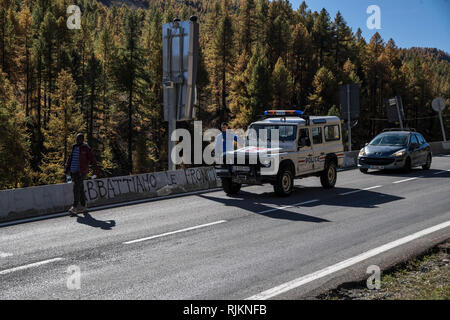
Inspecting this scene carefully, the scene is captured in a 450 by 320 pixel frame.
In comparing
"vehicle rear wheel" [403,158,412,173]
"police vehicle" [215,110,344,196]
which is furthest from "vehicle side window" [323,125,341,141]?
"vehicle rear wheel" [403,158,412,173]

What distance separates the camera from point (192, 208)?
12.2 meters

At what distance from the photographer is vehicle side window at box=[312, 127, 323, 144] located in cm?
1505

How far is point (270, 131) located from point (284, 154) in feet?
4.39

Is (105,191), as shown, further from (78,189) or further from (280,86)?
(280,86)

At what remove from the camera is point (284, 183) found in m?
13.6

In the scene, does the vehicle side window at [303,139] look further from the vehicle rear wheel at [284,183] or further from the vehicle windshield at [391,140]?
the vehicle windshield at [391,140]

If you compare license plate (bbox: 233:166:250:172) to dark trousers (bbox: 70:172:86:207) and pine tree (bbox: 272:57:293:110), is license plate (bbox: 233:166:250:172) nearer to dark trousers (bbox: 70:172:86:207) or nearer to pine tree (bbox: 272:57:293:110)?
dark trousers (bbox: 70:172:86:207)

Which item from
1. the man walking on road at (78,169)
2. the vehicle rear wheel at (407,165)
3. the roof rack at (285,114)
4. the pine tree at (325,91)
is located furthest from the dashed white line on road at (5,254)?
the pine tree at (325,91)

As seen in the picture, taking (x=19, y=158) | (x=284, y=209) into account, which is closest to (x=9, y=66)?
(x=19, y=158)

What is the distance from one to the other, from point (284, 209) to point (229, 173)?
103 inches

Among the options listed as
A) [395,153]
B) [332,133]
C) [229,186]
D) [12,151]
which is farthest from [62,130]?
[332,133]

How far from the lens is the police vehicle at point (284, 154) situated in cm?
1328

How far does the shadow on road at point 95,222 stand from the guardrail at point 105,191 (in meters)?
1.36
